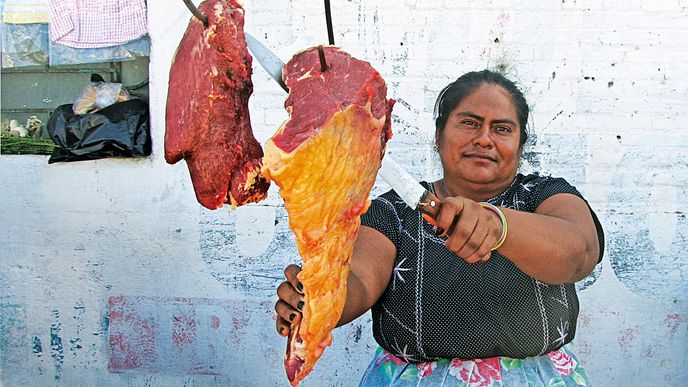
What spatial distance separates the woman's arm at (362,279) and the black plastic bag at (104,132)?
7.46ft

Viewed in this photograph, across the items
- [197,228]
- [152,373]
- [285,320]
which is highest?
[285,320]

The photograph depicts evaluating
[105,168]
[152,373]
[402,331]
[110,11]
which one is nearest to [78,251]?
[105,168]

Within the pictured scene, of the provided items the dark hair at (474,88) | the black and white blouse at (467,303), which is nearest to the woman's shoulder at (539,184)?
the black and white blouse at (467,303)

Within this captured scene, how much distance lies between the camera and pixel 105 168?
445 cm

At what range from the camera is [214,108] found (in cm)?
190

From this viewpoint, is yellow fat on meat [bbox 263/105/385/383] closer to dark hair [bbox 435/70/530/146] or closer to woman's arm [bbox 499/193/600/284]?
woman's arm [bbox 499/193/600/284]

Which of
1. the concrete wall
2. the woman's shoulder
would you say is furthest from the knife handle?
the concrete wall

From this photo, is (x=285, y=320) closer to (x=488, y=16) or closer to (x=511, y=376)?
(x=511, y=376)

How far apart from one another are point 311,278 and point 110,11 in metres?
3.07

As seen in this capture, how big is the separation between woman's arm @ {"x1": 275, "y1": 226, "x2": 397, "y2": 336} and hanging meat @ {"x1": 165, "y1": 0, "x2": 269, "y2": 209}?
0.31 meters

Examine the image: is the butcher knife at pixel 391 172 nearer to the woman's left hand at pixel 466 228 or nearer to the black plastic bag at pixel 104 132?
the woman's left hand at pixel 466 228

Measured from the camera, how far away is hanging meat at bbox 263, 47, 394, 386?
1752mm

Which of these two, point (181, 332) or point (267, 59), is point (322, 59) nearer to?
point (267, 59)

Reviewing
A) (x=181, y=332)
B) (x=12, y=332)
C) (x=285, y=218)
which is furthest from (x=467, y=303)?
(x=12, y=332)
